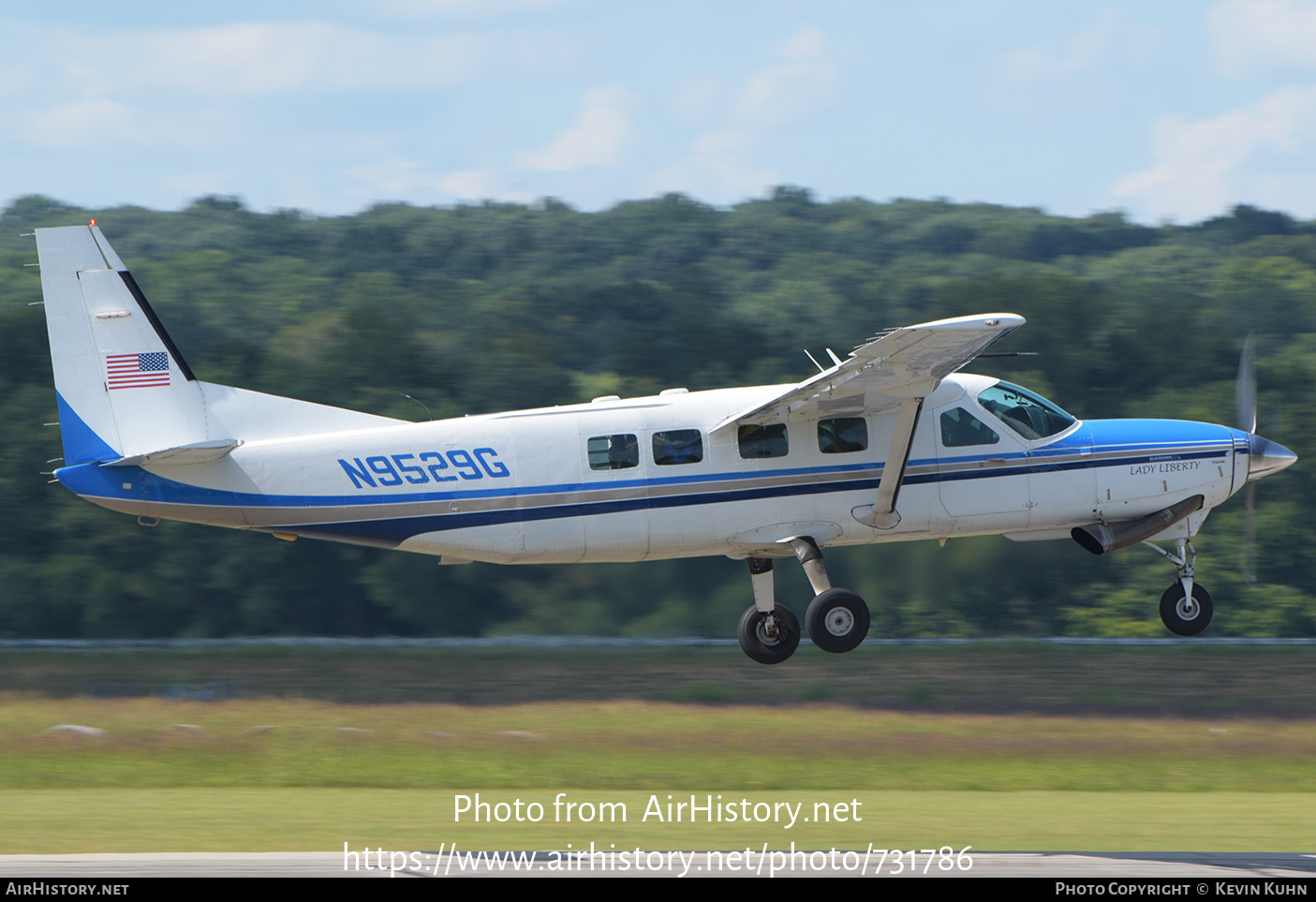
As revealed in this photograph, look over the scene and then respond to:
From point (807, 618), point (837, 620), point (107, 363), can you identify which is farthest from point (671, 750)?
point (107, 363)

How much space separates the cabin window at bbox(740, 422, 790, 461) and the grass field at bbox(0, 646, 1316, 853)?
22.1 feet

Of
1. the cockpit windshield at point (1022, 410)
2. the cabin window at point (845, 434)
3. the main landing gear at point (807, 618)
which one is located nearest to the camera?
the cabin window at point (845, 434)

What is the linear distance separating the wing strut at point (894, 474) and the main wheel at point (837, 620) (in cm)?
98

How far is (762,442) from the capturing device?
16.5 meters

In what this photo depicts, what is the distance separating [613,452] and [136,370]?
19.0 feet

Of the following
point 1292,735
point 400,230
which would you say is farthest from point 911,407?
point 400,230

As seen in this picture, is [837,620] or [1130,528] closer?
[837,620]

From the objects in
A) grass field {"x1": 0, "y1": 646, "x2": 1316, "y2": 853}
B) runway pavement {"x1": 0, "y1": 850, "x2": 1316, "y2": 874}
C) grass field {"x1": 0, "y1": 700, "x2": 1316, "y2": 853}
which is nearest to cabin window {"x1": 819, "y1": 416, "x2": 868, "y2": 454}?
runway pavement {"x1": 0, "y1": 850, "x2": 1316, "y2": 874}

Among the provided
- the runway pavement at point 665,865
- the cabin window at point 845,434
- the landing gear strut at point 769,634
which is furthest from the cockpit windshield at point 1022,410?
the runway pavement at point 665,865

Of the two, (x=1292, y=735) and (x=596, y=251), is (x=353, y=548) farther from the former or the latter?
(x=596, y=251)

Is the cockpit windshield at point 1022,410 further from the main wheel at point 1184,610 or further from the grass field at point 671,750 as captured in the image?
the grass field at point 671,750

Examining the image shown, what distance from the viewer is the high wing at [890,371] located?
14.3 meters

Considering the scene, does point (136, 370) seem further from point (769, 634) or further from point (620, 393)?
point (620, 393)
